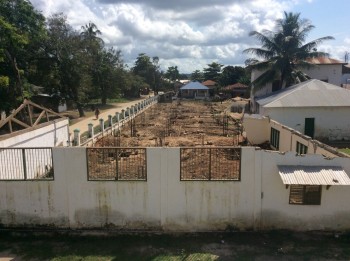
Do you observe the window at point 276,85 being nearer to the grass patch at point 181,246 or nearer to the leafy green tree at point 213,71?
the grass patch at point 181,246

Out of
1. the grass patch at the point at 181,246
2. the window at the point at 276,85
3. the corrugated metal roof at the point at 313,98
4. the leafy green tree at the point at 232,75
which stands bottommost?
the grass patch at the point at 181,246

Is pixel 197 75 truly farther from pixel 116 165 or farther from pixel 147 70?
pixel 116 165

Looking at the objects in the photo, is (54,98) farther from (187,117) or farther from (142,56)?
(142,56)

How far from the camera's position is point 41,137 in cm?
1488

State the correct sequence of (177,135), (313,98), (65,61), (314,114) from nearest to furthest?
(314,114), (313,98), (177,135), (65,61)

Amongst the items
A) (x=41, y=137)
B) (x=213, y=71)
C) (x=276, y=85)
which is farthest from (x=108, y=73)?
(x=213, y=71)

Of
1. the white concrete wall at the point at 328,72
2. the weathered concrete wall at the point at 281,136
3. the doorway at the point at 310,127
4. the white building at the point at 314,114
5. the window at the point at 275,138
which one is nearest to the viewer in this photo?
the weathered concrete wall at the point at 281,136

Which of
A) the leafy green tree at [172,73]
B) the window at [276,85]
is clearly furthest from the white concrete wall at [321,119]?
the leafy green tree at [172,73]

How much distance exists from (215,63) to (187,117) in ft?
168

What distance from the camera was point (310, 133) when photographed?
72.6 feet

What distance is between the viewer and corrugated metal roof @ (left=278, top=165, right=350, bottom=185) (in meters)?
8.73

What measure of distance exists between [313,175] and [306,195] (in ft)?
2.60

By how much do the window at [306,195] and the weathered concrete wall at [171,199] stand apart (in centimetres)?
14

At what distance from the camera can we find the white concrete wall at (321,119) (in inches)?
854
